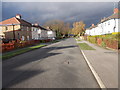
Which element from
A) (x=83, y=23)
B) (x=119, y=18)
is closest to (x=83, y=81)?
(x=119, y=18)

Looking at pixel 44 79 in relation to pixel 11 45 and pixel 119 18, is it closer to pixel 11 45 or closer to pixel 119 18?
pixel 11 45

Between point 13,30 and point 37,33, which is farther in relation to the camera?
point 37,33

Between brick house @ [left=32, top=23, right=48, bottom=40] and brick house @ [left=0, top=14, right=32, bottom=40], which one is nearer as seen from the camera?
brick house @ [left=0, top=14, right=32, bottom=40]

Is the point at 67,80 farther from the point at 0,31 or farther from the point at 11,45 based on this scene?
the point at 0,31

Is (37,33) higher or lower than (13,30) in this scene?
higher

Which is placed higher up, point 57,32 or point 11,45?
point 57,32

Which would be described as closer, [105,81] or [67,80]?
[105,81]

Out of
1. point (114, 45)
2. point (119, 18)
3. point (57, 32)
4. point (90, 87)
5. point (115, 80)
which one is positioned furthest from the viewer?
point (57, 32)

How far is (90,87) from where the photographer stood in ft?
11.1

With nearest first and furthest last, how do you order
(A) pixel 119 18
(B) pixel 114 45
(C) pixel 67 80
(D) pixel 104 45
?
(C) pixel 67 80 < (B) pixel 114 45 < (D) pixel 104 45 < (A) pixel 119 18

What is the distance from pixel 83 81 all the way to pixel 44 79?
5.64ft

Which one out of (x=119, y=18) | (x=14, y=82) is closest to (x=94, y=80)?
(x=14, y=82)

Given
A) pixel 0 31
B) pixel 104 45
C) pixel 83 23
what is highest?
pixel 83 23

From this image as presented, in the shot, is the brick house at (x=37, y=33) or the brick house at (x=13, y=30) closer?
the brick house at (x=13, y=30)
